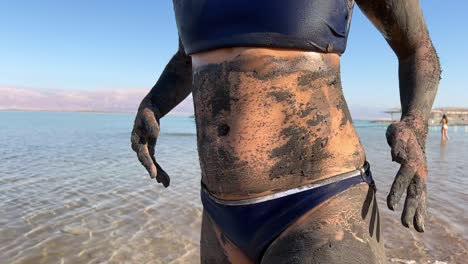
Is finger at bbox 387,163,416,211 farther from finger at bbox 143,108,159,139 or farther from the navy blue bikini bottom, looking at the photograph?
finger at bbox 143,108,159,139

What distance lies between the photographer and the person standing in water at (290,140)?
57.3 inches

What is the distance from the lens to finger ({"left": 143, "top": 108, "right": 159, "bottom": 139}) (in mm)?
1998

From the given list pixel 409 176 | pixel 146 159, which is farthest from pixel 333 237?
pixel 146 159

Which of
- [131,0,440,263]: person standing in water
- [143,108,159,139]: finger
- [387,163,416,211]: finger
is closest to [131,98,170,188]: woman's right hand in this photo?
[143,108,159,139]: finger

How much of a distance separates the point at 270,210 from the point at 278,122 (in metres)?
0.31

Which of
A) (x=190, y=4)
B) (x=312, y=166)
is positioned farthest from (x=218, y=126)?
(x=190, y=4)

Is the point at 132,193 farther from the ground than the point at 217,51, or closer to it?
closer to it

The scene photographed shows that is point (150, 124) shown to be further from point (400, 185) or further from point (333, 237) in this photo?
point (400, 185)

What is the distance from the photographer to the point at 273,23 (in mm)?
1462

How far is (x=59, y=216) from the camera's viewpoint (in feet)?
22.5

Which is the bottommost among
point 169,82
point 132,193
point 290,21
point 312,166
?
point 132,193

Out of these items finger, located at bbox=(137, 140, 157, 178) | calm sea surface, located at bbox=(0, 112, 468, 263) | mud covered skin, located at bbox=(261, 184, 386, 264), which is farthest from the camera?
calm sea surface, located at bbox=(0, 112, 468, 263)

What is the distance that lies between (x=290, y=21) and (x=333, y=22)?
189mm

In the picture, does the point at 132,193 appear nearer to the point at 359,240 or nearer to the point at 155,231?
the point at 155,231
